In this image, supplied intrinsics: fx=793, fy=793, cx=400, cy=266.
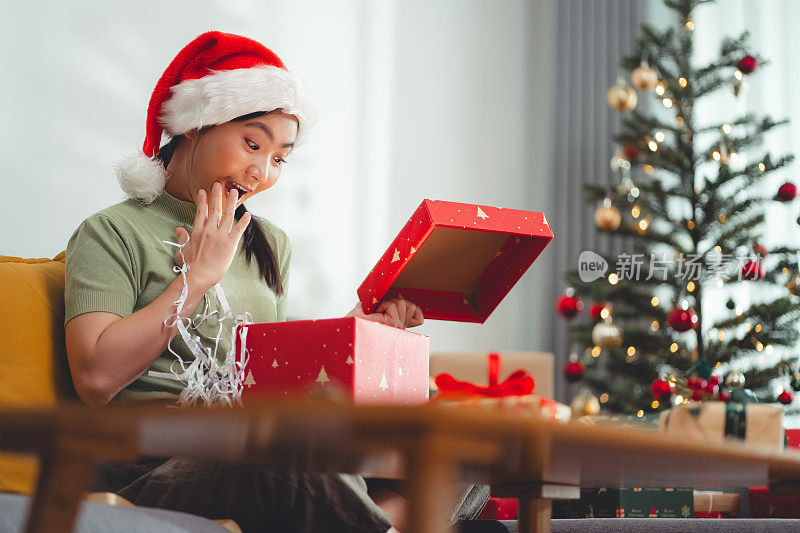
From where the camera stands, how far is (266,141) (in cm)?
126

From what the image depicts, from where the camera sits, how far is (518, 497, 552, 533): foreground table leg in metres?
Result: 0.91

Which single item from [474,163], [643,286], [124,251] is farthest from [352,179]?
[124,251]

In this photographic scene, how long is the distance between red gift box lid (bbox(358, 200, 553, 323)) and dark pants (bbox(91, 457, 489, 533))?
1.08 feet

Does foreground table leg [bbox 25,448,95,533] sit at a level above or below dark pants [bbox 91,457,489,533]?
above

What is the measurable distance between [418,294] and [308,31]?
1.57 m

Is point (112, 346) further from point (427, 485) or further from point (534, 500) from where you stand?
point (427, 485)

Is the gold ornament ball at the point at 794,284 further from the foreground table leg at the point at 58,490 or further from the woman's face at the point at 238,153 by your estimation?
the foreground table leg at the point at 58,490

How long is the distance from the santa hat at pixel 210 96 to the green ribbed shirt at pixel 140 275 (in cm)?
5

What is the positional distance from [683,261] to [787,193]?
14.9 inches

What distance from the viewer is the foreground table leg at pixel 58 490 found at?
20.4 inches

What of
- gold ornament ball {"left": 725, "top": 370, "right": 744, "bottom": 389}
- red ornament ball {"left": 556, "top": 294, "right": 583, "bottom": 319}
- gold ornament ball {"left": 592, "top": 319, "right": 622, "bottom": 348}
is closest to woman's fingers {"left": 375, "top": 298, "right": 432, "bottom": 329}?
gold ornament ball {"left": 725, "top": 370, "right": 744, "bottom": 389}

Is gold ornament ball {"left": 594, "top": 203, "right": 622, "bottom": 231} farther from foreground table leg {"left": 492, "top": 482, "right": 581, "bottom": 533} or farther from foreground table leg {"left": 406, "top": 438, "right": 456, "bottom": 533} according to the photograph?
foreground table leg {"left": 406, "top": 438, "right": 456, "bottom": 533}

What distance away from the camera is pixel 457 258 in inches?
43.6

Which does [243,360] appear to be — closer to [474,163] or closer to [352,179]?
[352,179]
